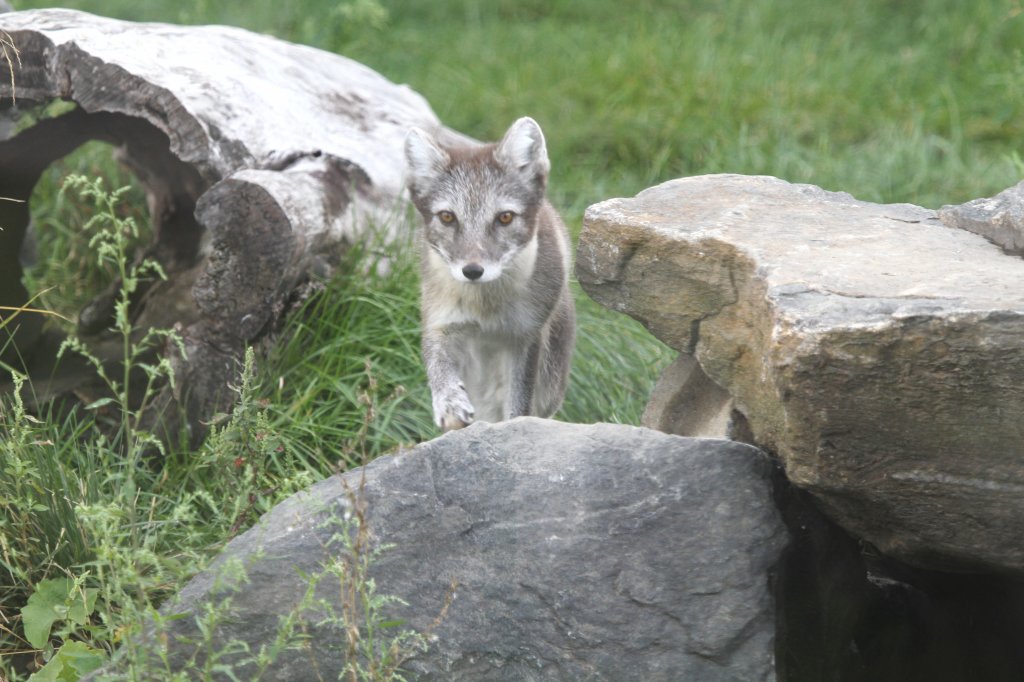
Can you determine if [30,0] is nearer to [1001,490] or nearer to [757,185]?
[757,185]

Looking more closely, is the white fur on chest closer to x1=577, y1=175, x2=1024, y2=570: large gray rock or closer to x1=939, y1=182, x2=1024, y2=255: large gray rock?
x1=577, y1=175, x2=1024, y2=570: large gray rock

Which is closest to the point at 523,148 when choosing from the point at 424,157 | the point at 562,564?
the point at 424,157

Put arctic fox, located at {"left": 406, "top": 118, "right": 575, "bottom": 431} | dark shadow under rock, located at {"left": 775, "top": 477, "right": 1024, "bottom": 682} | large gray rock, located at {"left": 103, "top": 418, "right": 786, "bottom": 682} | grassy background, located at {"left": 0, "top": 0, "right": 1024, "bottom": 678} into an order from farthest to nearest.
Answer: arctic fox, located at {"left": 406, "top": 118, "right": 575, "bottom": 431} < grassy background, located at {"left": 0, "top": 0, "right": 1024, "bottom": 678} < dark shadow under rock, located at {"left": 775, "top": 477, "right": 1024, "bottom": 682} < large gray rock, located at {"left": 103, "top": 418, "right": 786, "bottom": 682}

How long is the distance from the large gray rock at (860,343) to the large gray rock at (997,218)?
0.05m

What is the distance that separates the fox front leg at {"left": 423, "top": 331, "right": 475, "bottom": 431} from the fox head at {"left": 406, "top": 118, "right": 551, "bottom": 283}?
31cm

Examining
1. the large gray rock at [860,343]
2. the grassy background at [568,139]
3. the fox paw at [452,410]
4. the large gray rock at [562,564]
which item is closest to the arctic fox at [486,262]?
the fox paw at [452,410]

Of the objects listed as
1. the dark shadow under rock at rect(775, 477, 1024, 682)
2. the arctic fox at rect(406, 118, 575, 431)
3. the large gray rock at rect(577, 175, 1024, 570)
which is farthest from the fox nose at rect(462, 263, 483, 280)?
the dark shadow under rock at rect(775, 477, 1024, 682)

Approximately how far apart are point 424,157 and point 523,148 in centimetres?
35

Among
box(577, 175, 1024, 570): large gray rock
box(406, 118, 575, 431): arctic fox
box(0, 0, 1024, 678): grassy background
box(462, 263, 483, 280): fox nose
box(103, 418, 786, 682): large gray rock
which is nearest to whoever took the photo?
box(577, 175, 1024, 570): large gray rock

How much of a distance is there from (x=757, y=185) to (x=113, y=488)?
2262 mm

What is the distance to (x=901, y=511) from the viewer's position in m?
2.79

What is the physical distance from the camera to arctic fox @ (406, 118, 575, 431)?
4.15 meters

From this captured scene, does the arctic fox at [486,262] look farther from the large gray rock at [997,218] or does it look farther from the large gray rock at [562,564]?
the large gray rock at [997,218]

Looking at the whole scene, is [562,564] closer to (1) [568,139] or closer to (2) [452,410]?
(2) [452,410]
